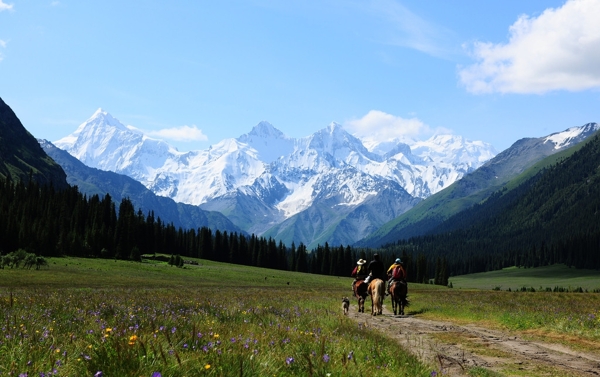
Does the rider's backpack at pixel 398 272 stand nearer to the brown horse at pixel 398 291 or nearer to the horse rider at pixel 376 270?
the brown horse at pixel 398 291

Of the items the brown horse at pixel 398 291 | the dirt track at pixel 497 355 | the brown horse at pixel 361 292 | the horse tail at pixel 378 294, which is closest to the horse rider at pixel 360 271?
the brown horse at pixel 361 292

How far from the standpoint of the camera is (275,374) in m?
5.54

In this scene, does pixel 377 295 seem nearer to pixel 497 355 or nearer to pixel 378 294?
pixel 378 294

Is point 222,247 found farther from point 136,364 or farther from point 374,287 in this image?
point 136,364

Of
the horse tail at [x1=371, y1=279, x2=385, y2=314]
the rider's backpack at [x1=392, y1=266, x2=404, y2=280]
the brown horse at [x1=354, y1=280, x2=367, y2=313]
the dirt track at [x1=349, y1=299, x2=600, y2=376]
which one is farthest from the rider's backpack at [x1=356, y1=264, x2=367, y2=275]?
the dirt track at [x1=349, y1=299, x2=600, y2=376]

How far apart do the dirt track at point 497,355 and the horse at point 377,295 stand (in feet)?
27.5

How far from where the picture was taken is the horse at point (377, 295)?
27005mm

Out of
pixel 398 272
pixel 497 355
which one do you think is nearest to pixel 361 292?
pixel 398 272

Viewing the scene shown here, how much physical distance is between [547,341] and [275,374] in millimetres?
14275

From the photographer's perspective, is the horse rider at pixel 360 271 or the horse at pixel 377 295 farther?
the horse rider at pixel 360 271

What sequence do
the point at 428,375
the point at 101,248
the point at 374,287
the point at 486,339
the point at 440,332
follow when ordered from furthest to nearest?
the point at 101,248, the point at 374,287, the point at 440,332, the point at 486,339, the point at 428,375

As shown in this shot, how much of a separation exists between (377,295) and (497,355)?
46.6ft

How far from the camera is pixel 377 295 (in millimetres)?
27047

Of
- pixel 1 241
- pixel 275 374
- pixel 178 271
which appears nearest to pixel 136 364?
pixel 275 374
